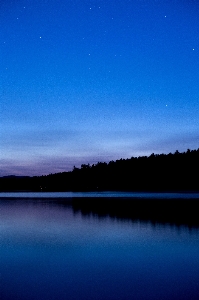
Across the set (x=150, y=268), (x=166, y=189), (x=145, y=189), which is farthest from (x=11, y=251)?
(x=145, y=189)

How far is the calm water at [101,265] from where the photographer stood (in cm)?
1027

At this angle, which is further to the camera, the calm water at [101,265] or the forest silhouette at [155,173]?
the forest silhouette at [155,173]

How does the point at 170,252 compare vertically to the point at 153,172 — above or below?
below

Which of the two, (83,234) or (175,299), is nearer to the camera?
(175,299)

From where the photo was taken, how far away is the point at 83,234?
82.6 ft

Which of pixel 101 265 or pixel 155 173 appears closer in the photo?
pixel 101 265

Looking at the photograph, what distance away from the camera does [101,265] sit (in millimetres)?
14211

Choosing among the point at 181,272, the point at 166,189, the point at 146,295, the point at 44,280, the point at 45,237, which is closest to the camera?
the point at 146,295

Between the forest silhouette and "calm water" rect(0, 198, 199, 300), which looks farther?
the forest silhouette

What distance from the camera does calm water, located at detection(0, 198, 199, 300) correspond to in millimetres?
10266

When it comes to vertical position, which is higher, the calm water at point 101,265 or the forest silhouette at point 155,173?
the forest silhouette at point 155,173

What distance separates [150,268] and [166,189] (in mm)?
134210

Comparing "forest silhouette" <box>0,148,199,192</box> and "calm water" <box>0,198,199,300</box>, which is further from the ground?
"forest silhouette" <box>0,148,199,192</box>

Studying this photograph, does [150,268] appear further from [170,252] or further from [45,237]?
[45,237]
